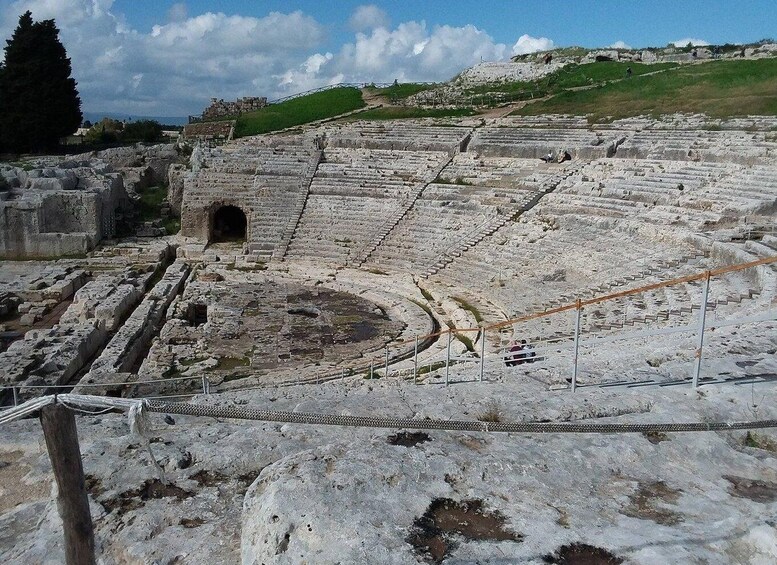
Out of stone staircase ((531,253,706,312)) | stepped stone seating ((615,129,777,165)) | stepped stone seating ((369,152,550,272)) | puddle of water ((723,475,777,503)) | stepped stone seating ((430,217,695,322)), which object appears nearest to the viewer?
puddle of water ((723,475,777,503))

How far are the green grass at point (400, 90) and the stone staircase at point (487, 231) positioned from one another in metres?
18.7

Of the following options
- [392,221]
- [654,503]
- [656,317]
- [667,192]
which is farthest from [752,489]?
[392,221]

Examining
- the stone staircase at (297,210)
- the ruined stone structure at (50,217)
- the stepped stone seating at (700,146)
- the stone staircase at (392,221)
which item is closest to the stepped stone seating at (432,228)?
the stone staircase at (392,221)

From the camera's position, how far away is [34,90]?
108ft

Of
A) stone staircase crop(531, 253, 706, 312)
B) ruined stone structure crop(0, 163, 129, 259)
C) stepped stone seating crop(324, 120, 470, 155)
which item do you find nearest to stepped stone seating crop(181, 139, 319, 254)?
stepped stone seating crop(324, 120, 470, 155)

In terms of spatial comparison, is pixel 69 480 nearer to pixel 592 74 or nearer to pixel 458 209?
pixel 458 209

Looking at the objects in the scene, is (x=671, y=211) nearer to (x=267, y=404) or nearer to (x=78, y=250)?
(x=267, y=404)

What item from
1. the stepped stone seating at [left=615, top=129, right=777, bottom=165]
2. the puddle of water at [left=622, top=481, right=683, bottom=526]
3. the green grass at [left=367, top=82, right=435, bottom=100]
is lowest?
the puddle of water at [left=622, top=481, right=683, bottom=526]

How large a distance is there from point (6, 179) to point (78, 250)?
4.77m

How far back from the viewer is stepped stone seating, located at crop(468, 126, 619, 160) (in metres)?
21.3

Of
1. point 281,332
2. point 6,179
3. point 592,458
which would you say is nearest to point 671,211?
point 281,332

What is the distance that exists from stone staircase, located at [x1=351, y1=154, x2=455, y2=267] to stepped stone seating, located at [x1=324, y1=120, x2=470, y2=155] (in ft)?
5.32

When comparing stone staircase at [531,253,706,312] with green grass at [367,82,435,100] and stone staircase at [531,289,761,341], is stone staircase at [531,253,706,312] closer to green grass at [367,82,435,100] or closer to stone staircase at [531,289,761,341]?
stone staircase at [531,289,761,341]

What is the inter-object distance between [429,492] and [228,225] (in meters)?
22.6
